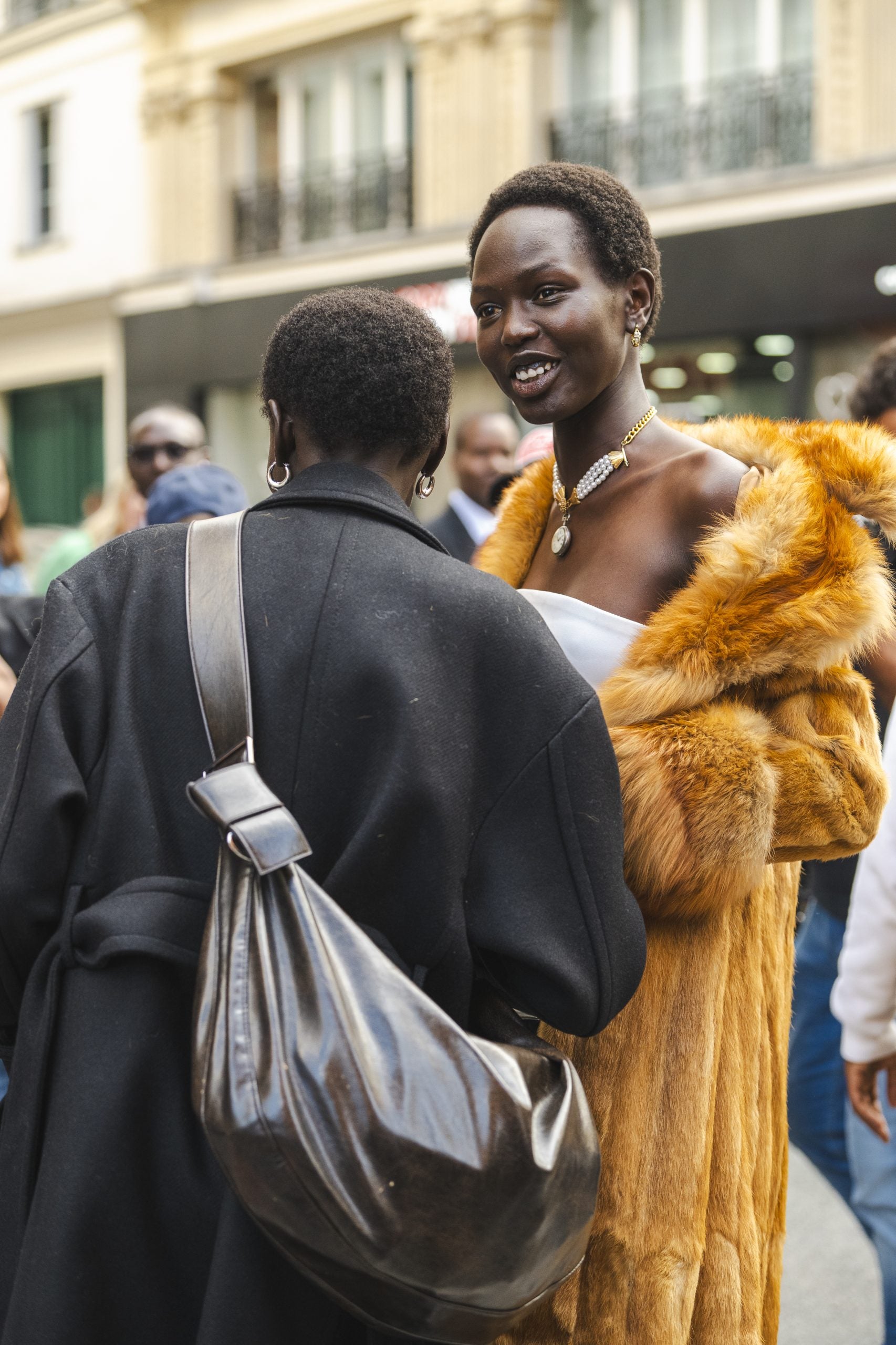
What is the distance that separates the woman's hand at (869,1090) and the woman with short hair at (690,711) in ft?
2.10

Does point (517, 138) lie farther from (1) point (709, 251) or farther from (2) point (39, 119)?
(2) point (39, 119)

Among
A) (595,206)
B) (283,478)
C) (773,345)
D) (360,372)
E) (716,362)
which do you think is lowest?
(283,478)

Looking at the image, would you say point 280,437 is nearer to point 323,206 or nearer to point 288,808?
point 288,808

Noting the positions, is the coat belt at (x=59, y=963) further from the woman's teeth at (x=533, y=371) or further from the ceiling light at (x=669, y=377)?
the ceiling light at (x=669, y=377)

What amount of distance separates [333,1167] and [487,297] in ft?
4.40

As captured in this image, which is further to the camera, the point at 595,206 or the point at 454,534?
the point at 454,534

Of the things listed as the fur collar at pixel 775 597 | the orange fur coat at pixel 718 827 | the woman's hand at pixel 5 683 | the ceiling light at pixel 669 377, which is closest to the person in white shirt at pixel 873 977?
the orange fur coat at pixel 718 827

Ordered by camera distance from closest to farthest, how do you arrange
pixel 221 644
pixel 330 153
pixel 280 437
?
pixel 221 644 < pixel 280 437 < pixel 330 153

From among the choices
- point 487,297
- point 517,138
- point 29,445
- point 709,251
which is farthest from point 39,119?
point 487,297

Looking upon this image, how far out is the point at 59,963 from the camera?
5.55ft

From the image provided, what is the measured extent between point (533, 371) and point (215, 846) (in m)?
0.92

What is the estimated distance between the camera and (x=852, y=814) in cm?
206

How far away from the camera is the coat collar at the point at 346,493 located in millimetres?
1750

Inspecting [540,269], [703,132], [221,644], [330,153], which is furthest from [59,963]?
[330,153]
